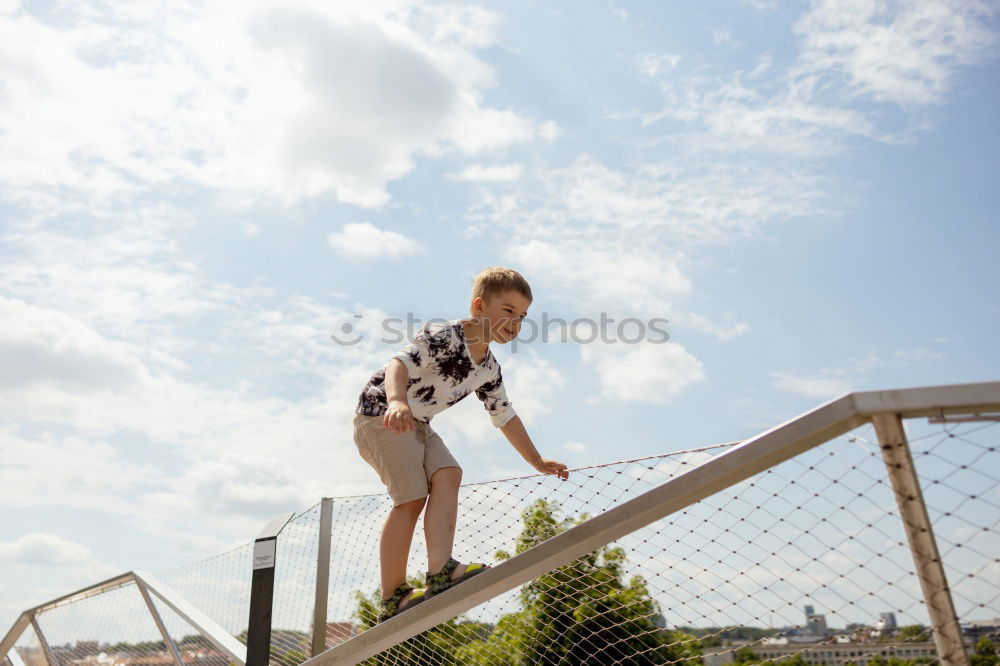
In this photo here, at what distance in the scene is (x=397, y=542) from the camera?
8.65ft

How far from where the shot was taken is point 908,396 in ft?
5.06

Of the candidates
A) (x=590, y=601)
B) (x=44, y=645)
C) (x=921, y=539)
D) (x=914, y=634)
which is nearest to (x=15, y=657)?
(x=44, y=645)

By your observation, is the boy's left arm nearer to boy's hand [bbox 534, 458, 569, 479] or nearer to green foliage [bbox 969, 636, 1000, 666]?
boy's hand [bbox 534, 458, 569, 479]

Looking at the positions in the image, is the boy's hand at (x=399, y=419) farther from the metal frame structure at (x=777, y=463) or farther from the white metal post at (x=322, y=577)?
the white metal post at (x=322, y=577)

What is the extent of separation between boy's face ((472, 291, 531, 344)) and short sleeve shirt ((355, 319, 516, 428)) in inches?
4.2

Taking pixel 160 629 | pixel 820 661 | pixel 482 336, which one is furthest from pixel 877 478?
pixel 160 629

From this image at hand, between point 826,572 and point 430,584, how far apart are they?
3.90 feet

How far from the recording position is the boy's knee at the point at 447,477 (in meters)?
2.67

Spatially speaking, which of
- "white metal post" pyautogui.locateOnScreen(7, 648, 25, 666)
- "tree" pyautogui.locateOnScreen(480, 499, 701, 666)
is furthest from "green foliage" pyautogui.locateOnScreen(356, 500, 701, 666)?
"white metal post" pyautogui.locateOnScreen(7, 648, 25, 666)

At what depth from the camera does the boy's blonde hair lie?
111 inches

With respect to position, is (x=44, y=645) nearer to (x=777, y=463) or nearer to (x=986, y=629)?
(x=777, y=463)

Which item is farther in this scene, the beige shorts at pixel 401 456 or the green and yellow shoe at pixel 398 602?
the beige shorts at pixel 401 456

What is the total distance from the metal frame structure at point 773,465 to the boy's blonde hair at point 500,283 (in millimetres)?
1038

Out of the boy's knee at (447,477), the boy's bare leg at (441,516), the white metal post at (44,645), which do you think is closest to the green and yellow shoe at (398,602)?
the boy's bare leg at (441,516)
